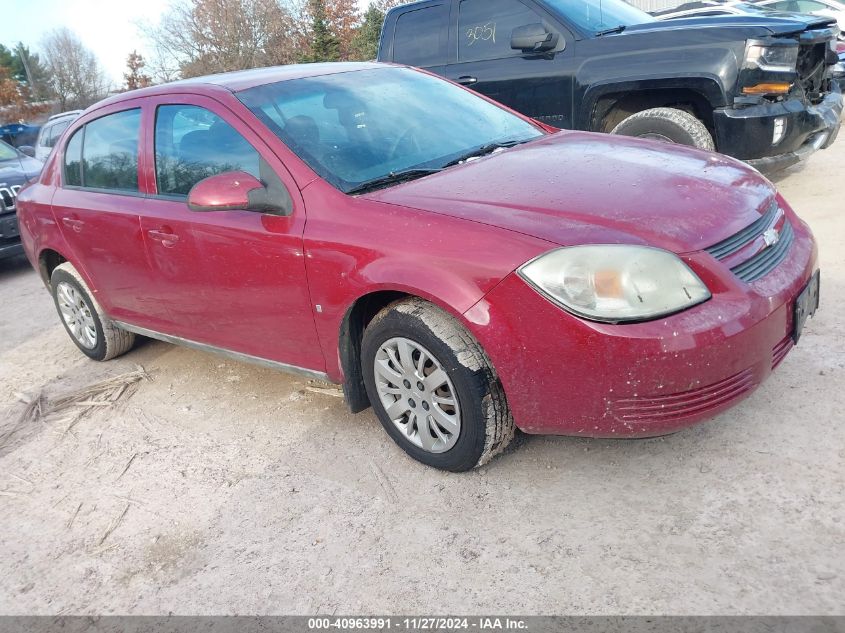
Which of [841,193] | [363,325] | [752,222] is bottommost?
[841,193]

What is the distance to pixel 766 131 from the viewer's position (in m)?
5.29

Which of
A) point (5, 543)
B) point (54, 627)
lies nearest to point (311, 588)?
point (54, 627)

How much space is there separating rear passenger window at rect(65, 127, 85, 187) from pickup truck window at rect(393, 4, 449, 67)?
11.4 feet

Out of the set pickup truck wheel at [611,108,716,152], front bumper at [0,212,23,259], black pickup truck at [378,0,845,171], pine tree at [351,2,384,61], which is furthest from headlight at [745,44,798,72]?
pine tree at [351,2,384,61]

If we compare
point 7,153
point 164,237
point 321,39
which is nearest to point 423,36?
point 164,237

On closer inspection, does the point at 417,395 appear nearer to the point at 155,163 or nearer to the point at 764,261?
the point at 764,261

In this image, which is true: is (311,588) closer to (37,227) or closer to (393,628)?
(393,628)

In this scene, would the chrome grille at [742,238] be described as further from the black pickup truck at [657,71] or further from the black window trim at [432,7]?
the black window trim at [432,7]

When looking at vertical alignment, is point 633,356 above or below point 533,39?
below

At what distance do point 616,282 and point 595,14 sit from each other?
4621 millimetres

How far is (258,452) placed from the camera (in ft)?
11.0

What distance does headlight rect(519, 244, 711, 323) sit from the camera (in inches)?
Result: 92.4

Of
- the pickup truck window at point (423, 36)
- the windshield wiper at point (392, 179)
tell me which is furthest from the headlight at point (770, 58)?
the windshield wiper at point (392, 179)

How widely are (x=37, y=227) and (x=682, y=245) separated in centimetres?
408
